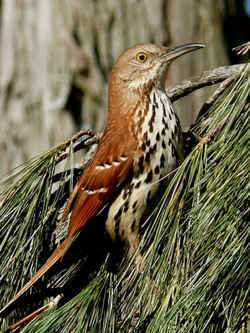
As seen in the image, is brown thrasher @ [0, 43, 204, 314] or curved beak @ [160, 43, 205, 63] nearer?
brown thrasher @ [0, 43, 204, 314]

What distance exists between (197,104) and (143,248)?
3723mm

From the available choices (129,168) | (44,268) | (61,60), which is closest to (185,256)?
(44,268)

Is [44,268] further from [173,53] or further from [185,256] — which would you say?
[173,53]

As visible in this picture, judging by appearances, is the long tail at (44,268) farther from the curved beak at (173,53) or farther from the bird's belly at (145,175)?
the curved beak at (173,53)

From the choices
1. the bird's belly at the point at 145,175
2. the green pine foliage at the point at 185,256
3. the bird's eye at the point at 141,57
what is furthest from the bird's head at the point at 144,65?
the green pine foliage at the point at 185,256

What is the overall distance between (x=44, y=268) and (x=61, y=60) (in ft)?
12.0

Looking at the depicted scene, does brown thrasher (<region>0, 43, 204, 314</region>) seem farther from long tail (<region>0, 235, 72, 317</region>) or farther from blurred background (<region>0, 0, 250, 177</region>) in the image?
blurred background (<region>0, 0, 250, 177</region>)

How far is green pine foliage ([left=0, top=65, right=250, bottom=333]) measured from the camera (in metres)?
2.00

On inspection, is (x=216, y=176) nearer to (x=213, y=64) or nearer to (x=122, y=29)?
(x=122, y=29)

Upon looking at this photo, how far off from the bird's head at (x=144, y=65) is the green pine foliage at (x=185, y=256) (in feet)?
2.27

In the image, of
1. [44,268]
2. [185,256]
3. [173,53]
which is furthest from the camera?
[173,53]

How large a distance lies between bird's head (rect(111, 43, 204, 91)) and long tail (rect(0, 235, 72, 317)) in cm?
94

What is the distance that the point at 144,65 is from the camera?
3320mm

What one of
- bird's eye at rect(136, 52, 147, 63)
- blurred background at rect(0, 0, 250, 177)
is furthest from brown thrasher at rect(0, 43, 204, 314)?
blurred background at rect(0, 0, 250, 177)
